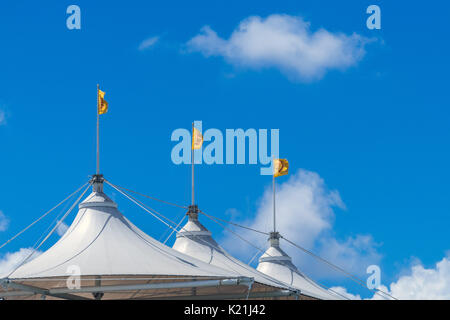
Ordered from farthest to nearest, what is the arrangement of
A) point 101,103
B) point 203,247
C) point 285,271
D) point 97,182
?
point 285,271, point 203,247, point 101,103, point 97,182

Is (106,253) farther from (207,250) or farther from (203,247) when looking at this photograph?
(203,247)

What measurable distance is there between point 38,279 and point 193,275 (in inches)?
206

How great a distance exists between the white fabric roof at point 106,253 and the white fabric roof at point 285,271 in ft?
44.8

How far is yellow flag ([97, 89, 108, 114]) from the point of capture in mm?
36375

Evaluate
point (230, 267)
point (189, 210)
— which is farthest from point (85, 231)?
point (189, 210)

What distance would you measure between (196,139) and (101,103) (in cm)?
900

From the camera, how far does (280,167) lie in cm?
5134

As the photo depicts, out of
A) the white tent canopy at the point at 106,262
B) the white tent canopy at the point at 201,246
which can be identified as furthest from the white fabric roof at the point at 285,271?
the white tent canopy at the point at 106,262

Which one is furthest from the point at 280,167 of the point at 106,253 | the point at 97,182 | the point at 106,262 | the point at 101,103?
the point at 106,262

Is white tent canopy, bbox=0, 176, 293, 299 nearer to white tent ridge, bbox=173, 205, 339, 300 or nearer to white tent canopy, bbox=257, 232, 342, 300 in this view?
white tent ridge, bbox=173, 205, 339, 300

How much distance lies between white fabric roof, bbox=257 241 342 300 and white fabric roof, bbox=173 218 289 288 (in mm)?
5652

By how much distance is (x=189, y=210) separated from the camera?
4353cm

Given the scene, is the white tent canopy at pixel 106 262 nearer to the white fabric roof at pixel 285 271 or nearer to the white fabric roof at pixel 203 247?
the white fabric roof at pixel 203 247

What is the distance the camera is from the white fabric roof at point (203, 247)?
1526 inches
